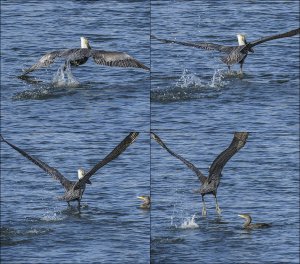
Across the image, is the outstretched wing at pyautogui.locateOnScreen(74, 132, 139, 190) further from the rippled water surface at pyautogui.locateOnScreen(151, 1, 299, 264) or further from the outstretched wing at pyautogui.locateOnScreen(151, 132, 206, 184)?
the rippled water surface at pyautogui.locateOnScreen(151, 1, 299, 264)

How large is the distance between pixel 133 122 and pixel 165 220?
1.27 meters

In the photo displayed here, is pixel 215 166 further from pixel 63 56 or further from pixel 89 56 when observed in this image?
pixel 63 56

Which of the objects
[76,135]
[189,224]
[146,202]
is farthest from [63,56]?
[189,224]

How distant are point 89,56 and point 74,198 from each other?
1.74 metres

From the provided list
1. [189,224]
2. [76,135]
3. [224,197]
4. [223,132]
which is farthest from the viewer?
[76,135]

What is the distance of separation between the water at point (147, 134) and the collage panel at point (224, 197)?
0.02 metres

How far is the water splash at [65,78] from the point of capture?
2148cm

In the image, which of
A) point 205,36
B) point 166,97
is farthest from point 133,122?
point 205,36

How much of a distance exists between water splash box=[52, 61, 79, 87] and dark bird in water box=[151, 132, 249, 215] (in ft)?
3.94

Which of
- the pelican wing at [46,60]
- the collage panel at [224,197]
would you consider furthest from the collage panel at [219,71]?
the pelican wing at [46,60]

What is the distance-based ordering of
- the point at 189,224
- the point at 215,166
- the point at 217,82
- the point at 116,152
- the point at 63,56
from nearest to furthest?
the point at 116,152 → the point at 215,166 → the point at 63,56 → the point at 189,224 → the point at 217,82

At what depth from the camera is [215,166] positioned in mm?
20859

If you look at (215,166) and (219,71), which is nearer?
(215,166)

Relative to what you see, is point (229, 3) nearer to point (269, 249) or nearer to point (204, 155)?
point (204, 155)
